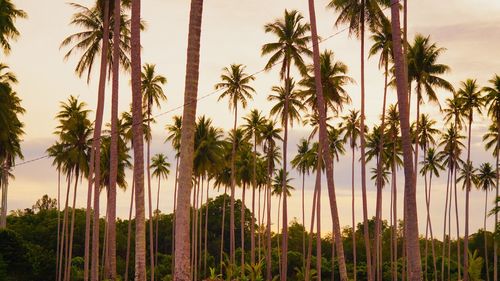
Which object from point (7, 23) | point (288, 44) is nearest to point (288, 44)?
point (288, 44)

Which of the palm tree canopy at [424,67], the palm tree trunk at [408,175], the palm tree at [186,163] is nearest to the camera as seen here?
the palm tree at [186,163]

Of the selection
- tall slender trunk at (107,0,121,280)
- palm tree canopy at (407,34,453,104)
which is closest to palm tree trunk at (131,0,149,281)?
tall slender trunk at (107,0,121,280)

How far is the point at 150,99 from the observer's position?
5481 cm

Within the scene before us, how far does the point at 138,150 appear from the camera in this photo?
2253 cm

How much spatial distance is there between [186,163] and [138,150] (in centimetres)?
686

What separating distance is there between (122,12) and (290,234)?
72914 millimetres

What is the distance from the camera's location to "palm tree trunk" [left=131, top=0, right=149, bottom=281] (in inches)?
841

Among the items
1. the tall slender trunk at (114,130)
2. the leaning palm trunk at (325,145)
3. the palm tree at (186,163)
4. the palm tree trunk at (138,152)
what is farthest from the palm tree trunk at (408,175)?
the tall slender trunk at (114,130)

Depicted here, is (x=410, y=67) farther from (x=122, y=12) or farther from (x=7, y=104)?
(x=7, y=104)

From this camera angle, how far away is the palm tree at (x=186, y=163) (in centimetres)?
1582

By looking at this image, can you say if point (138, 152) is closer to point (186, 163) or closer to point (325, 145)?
point (186, 163)

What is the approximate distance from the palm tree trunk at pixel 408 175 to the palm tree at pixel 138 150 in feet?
25.9

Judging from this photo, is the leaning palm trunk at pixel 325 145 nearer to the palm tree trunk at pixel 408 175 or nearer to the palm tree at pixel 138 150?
the palm tree trunk at pixel 408 175

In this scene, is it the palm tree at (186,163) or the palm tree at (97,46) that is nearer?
the palm tree at (186,163)
